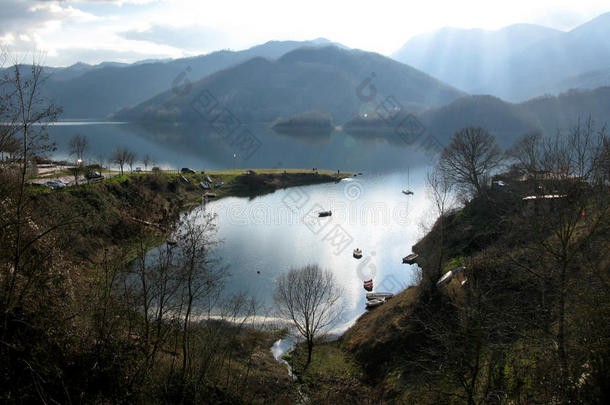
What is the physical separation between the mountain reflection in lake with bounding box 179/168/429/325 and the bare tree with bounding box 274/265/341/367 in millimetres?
1554

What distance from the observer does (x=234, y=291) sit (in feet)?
109

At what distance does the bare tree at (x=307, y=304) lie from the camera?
25581mm

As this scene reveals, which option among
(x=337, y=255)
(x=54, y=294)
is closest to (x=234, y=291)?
(x=337, y=255)

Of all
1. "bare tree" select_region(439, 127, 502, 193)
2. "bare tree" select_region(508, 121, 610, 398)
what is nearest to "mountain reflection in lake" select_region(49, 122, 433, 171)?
"bare tree" select_region(439, 127, 502, 193)

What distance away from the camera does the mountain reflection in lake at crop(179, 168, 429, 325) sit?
121 feet

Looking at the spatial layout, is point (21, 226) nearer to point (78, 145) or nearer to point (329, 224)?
point (329, 224)

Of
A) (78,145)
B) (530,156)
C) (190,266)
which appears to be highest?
(78,145)

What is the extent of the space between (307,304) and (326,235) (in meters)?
25.6

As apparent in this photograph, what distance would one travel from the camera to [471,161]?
4722cm

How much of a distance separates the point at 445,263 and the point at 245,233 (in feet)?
84.7

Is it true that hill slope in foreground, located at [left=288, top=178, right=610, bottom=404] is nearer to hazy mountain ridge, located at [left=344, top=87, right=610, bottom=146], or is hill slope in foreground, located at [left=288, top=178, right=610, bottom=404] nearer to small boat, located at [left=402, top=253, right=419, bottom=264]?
small boat, located at [left=402, top=253, right=419, bottom=264]

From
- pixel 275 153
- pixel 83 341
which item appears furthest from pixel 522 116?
pixel 83 341

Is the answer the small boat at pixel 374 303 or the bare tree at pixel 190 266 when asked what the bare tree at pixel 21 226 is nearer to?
the bare tree at pixel 190 266

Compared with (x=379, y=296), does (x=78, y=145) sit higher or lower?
higher
